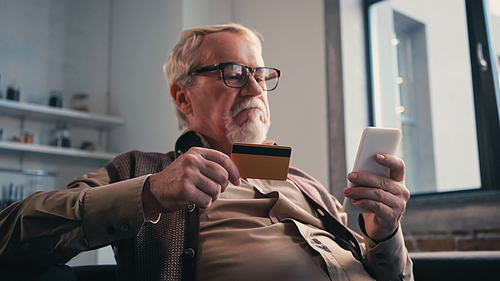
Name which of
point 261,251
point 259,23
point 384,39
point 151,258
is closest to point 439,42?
point 384,39

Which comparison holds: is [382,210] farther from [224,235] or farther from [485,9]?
[485,9]

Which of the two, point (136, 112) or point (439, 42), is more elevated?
point (439, 42)

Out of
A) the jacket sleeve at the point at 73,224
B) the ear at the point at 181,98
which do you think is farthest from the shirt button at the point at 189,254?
the ear at the point at 181,98

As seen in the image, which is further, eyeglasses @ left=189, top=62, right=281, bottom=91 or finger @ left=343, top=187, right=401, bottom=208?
eyeglasses @ left=189, top=62, right=281, bottom=91

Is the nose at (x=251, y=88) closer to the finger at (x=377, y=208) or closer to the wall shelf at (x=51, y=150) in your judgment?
the finger at (x=377, y=208)

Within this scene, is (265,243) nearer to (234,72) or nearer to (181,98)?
(234,72)

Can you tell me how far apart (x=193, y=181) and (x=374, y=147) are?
0.47 metres

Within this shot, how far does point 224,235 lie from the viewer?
1170 millimetres

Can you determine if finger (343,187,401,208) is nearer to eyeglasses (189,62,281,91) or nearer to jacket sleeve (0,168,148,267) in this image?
jacket sleeve (0,168,148,267)

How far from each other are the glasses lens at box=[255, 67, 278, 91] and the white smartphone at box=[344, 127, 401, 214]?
59 centimetres

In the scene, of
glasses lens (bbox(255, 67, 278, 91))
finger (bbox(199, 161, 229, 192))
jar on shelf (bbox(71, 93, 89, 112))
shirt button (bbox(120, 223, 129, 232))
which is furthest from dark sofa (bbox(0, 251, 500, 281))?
jar on shelf (bbox(71, 93, 89, 112))

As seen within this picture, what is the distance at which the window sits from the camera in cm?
231

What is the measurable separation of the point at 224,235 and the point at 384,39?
234 centimetres

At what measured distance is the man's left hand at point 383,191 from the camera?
1.05m
